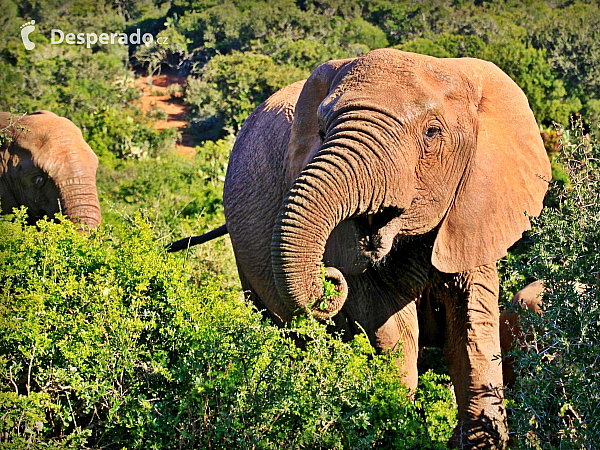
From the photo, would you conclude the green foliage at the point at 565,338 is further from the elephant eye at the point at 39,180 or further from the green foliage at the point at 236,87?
the green foliage at the point at 236,87

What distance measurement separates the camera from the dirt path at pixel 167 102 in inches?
945

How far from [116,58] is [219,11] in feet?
15.6

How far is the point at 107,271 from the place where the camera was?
4012 mm

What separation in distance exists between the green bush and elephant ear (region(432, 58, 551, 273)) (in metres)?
0.64

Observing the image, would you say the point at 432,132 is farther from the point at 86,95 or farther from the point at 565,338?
the point at 86,95

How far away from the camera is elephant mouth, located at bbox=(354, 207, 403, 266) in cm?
376

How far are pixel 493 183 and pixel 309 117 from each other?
3.14 feet

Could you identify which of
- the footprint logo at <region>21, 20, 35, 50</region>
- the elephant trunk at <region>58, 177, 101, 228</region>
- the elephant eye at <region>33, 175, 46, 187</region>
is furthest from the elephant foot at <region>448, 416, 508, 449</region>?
the footprint logo at <region>21, 20, 35, 50</region>

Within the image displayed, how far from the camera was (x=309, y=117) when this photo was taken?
4.24 meters

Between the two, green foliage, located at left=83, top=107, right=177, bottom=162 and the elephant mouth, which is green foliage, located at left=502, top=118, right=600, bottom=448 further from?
green foliage, located at left=83, top=107, right=177, bottom=162

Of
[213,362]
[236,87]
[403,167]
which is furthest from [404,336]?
[236,87]

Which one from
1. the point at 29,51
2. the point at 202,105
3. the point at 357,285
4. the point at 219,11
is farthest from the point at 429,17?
the point at 357,285

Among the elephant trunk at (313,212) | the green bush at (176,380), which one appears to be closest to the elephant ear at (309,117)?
the elephant trunk at (313,212)

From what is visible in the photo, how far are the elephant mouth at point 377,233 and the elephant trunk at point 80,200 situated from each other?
4.34 meters
